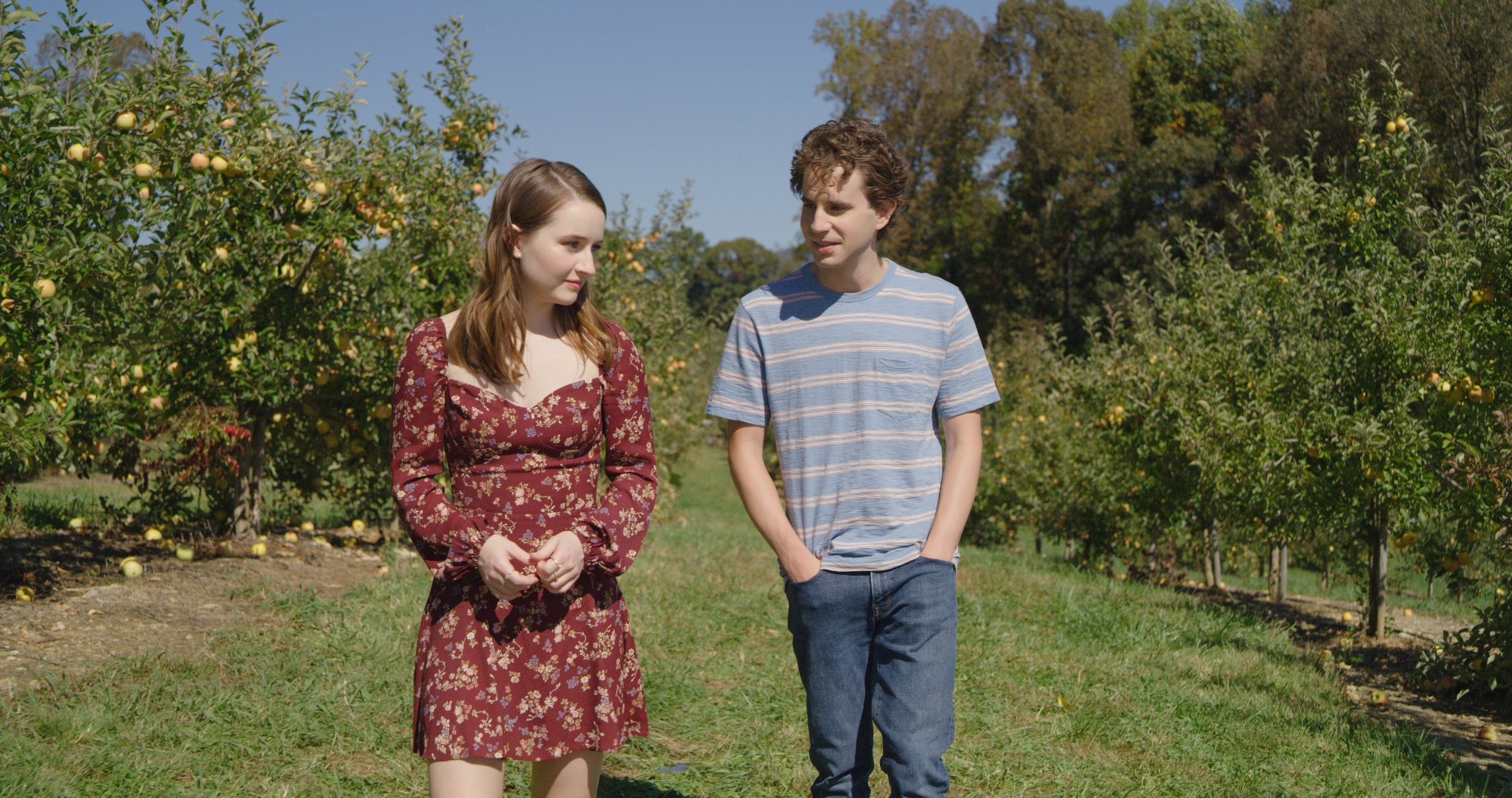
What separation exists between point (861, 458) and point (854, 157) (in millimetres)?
668

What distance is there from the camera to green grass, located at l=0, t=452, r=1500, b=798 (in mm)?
3639

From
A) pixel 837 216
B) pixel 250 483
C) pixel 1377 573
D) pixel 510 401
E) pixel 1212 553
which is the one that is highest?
pixel 837 216

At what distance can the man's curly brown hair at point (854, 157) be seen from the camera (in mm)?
2600

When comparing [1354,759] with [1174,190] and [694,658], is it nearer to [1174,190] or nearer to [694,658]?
[694,658]

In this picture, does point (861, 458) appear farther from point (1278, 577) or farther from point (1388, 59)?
point (1388, 59)

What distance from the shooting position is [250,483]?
6613 millimetres

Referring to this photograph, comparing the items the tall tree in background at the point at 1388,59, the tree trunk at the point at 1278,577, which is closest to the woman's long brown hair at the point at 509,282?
the tree trunk at the point at 1278,577

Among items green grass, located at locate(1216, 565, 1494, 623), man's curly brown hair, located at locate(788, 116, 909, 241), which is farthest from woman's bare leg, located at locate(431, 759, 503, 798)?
green grass, located at locate(1216, 565, 1494, 623)

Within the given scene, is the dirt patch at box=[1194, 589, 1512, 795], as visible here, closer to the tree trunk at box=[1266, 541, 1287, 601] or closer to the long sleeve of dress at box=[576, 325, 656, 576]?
the tree trunk at box=[1266, 541, 1287, 601]

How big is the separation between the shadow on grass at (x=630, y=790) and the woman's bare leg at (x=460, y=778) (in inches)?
51.5

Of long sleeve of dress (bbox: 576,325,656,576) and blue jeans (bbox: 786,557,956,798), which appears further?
blue jeans (bbox: 786,557,956,798)

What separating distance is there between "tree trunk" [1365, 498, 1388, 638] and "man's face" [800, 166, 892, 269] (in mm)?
6366

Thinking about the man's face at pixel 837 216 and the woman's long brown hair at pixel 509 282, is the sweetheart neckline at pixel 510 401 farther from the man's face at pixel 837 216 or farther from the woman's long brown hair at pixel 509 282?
the man's face at pixel 837 216

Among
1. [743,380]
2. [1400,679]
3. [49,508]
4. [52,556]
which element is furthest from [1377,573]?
[49,508]
